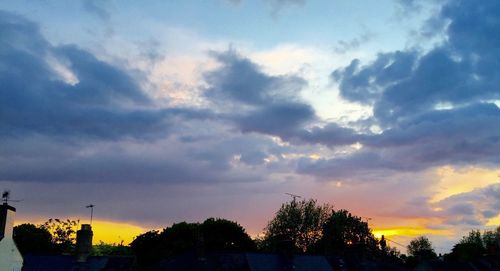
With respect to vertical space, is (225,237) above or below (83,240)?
above

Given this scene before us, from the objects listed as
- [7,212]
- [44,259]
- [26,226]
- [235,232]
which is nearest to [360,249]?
[235,232]

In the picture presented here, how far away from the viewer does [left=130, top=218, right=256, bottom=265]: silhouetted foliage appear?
99.1m

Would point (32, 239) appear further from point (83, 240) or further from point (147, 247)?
point (83, 240)

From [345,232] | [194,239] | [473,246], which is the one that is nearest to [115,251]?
[194,239]

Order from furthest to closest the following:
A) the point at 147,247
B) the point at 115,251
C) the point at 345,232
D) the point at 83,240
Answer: the point at 115,251 < the point at 345,232 < the point at 147,247 < the point at 83,240

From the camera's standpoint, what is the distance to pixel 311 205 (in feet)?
379

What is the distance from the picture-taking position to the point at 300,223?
371ft

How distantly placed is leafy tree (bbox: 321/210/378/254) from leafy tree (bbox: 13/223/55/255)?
191ft

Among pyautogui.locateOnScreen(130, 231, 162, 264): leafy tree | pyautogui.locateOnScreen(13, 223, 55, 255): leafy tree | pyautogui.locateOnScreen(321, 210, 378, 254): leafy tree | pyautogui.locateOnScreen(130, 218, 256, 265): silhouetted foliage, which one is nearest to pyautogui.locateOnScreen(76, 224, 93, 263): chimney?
pyautogui.locateOnScreen(130, 218, 256, 265): silhouetted foliage

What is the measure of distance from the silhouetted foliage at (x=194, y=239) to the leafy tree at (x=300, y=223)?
37.3 ft

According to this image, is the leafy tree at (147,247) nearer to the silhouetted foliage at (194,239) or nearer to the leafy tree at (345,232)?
the silhouetted foliage at (194,239)

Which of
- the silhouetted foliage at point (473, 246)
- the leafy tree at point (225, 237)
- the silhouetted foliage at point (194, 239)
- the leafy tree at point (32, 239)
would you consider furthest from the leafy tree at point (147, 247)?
the silhouetted foliage at point (473, 246)

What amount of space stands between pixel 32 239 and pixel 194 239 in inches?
1492

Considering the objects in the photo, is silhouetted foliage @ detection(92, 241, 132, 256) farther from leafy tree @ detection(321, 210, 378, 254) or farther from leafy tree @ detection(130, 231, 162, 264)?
leafy tree @ detection(321, 210, 378, 254)
